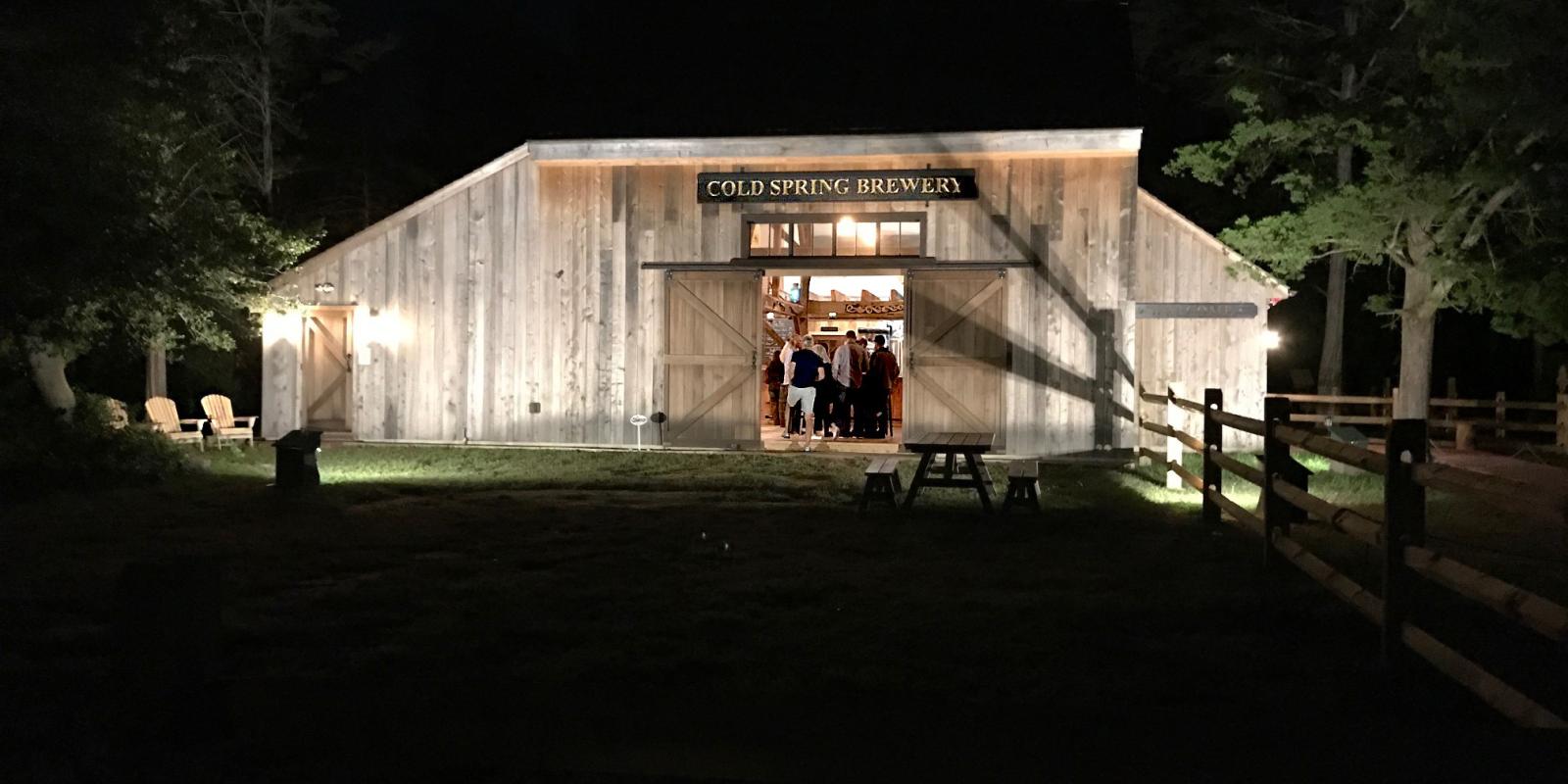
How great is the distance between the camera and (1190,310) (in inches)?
593

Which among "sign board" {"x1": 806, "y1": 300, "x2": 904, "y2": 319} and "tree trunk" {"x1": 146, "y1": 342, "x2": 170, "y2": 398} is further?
"tree trunk" {"x1": 146, "y1": 342, "x2": 170, "y2": 398}

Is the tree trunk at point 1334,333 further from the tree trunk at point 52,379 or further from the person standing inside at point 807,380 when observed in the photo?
the tree trunk at point 52,379

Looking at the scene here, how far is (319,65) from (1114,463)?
75.0 feet

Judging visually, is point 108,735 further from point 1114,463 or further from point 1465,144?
point 1465,144

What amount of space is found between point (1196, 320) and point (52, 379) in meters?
14.1

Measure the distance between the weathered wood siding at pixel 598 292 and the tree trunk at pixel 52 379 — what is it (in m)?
2.56

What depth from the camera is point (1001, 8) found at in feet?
58.6

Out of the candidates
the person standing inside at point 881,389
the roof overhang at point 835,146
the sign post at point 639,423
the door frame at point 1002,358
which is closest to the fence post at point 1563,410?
the roof overhang at point 835,146

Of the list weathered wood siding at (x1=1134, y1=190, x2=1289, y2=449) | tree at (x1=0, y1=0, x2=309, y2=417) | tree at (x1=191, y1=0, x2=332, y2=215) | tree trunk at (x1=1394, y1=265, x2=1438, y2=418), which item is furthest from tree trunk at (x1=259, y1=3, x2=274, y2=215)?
tree trunk at (x1=1394, y1=265, x2=1438, y2=418)

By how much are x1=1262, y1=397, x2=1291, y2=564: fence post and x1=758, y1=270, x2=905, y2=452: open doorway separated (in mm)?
8410

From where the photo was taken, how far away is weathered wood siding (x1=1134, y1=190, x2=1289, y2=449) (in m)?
15.4

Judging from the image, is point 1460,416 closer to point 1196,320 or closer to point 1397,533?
point 1196,320

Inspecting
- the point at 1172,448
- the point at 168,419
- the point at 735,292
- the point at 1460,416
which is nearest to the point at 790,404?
the point at 735,292

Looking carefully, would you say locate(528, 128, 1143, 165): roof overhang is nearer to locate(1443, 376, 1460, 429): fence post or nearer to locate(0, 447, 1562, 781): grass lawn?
locate(0, 447, 1562, 781): grass lawn
